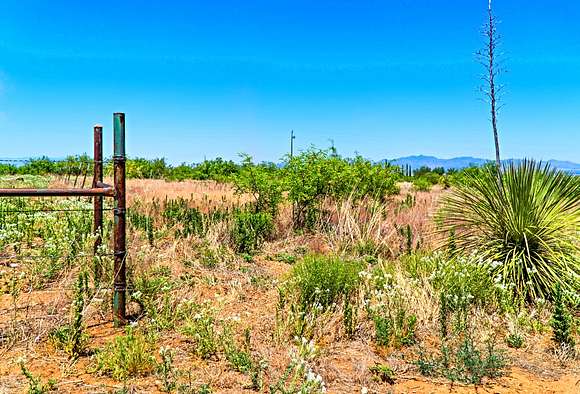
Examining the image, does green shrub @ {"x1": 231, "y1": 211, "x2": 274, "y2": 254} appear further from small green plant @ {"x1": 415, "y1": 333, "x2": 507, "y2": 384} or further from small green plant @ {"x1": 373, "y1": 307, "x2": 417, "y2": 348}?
small green plant @ {"x1": 415, "y1": 333, "x2": 507, "y2": 384}

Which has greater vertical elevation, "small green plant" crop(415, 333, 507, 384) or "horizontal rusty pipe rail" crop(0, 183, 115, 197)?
"horizontal rusty pipe rail" crop(0, 183, 115, 197)

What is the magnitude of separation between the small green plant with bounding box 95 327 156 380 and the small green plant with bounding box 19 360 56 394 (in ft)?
1.25

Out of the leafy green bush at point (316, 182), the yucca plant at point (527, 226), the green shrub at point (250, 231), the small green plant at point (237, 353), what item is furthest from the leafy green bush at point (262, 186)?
the small green plant at point (237, 353)

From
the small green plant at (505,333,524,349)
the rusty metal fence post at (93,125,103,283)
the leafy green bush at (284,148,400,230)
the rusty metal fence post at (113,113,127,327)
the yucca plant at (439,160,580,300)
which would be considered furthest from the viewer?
the leafy green bush at (284,148,400,230)

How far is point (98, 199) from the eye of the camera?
18.6ft

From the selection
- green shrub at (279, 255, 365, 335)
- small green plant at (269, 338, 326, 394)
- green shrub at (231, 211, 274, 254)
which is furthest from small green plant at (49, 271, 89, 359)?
green shrub at (231, 211, 274, 254)

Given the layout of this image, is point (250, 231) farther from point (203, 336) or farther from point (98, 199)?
point (203, 336)

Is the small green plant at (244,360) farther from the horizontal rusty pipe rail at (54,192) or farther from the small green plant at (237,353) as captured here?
the horizontal rusty pipe rail at (54,192)

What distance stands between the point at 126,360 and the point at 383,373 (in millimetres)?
1955

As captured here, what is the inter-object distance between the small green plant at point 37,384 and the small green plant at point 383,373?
2333mm


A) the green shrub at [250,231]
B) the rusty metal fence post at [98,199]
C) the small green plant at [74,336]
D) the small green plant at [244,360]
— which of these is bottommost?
the small green plant at [244,360]

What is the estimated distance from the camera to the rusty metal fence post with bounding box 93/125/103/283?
555 cm

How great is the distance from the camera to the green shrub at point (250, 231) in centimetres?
834

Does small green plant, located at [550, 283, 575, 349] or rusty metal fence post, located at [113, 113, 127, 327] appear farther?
rusty metal fence post, located at [113, 113, 127, 327]
